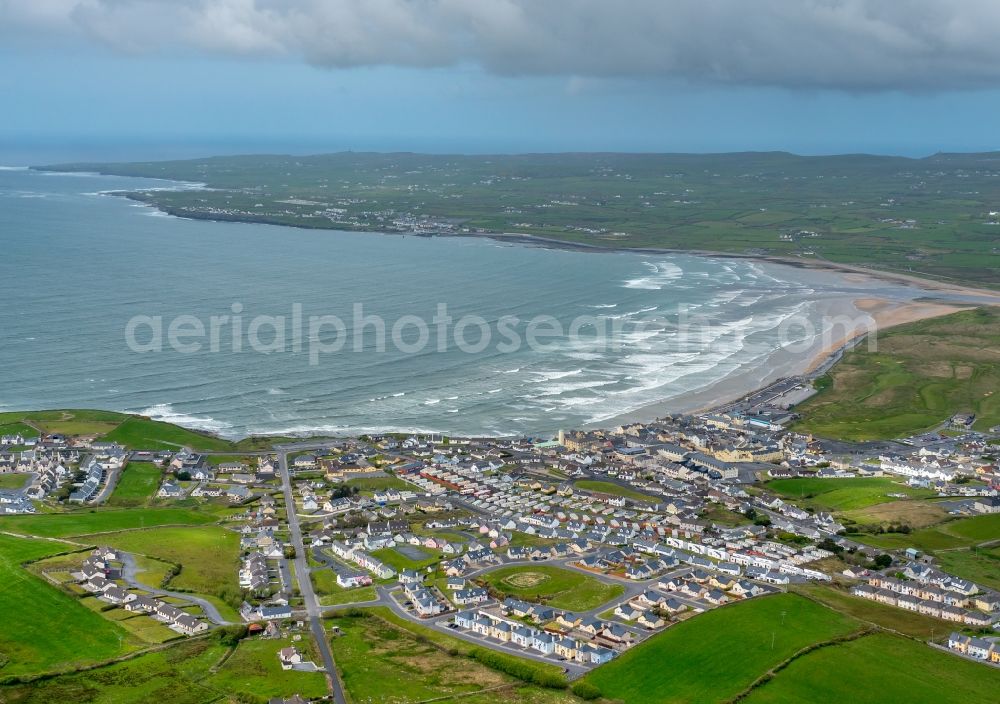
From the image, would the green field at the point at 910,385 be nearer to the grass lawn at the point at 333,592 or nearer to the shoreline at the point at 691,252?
the shoreline at the point at 691,252

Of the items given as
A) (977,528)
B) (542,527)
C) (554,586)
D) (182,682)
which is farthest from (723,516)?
(182,682)

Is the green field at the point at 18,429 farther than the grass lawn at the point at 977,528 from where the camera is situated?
Yes

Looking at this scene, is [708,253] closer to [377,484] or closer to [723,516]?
[723,516]

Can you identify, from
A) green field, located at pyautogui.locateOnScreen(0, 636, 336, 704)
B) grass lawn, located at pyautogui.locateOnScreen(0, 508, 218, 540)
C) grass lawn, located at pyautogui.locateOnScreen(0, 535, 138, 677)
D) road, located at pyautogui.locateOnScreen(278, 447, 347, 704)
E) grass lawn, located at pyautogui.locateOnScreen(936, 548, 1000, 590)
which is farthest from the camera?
grass lawn, located at pyautogui.locateOnScreen(0, 508, 218, 540)

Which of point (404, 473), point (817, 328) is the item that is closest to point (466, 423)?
point (404, 473)

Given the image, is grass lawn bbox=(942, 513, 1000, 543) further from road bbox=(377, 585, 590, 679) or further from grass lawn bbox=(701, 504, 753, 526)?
road bbox=(377, 585, 590, 679)

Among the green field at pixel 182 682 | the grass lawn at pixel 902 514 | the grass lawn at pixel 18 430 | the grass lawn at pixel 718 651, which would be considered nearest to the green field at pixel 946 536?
the grass lawn at pixel 902 514

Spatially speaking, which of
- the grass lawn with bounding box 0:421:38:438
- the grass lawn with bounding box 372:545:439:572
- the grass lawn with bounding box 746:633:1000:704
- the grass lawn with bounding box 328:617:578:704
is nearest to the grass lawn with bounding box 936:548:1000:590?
the grass lawn with bounding box 746:633:1000:704
